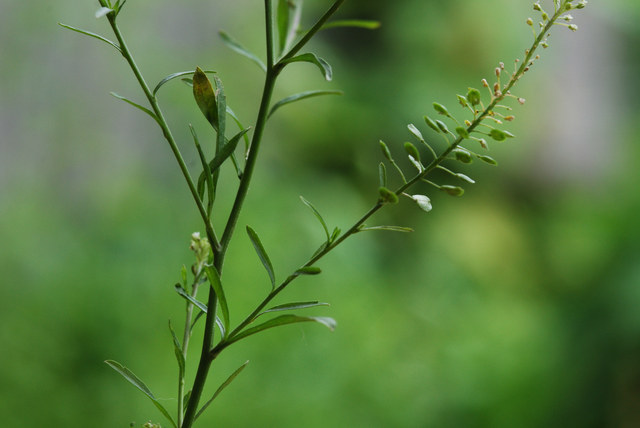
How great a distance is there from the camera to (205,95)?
0.27m

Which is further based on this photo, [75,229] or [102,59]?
[102,59]

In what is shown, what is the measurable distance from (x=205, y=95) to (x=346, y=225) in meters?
1.12

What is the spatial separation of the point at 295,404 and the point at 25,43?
0.77 meters

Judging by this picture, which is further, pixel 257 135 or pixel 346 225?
pixel 346 225

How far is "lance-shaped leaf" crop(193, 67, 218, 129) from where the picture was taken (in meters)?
0.26

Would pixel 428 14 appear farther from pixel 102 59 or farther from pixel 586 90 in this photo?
pixel 102 59

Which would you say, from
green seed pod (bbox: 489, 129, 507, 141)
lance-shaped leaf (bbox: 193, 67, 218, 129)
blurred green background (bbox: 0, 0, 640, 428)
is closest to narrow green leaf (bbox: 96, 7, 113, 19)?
lance-shaped leaf (bbox: 193, 67, 218, 129)

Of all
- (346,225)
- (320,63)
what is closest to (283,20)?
(320,63)

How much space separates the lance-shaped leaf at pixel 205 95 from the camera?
0.26m

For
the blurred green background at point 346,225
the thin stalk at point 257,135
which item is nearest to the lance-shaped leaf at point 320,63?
the thin stalk at point 257,135

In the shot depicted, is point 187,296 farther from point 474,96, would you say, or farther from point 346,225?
point 346,225

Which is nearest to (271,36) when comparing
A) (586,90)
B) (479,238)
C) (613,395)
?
(613,395)

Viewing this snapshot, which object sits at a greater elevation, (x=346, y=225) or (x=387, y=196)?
(x=387, y=196)

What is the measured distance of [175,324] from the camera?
1067mm
